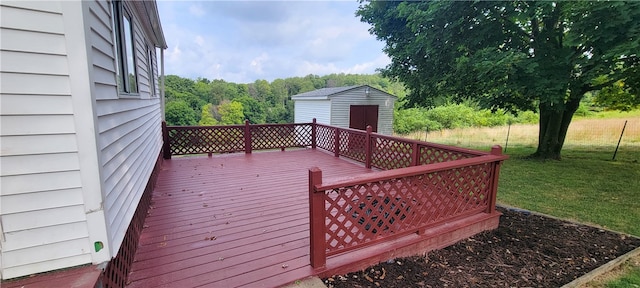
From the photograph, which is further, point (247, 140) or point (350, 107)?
point (350, 107)

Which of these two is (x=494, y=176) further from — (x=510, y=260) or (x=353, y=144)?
(x=353, y=144)

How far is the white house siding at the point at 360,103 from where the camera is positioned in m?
12.4

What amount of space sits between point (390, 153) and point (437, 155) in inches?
49.1

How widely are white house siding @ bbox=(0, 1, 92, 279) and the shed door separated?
1171 cm

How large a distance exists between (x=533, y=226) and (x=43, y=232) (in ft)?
15.7

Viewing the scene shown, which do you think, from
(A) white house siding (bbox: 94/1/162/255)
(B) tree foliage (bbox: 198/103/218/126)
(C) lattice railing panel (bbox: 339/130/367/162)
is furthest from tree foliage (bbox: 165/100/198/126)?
(A) white house siding (bbox: 94/1/162/255)

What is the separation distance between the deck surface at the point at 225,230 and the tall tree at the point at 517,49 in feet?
14.4

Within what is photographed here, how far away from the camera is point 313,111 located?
13.6 m

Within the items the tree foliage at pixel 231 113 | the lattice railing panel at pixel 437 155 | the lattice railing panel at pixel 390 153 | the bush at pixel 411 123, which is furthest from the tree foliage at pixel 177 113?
the lattice railing panel at pixel 437 155

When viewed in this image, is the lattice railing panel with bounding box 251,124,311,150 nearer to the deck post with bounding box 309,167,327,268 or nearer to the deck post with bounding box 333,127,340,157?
the deck post with bounding box 333,127,340,157

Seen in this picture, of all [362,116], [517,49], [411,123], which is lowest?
[411,123]

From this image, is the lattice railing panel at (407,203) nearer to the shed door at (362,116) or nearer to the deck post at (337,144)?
the deck post at (337,144)

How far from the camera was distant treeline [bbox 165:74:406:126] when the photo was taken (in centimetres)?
2890

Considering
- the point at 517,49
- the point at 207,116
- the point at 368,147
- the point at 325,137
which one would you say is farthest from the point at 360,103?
the point at 207,116
